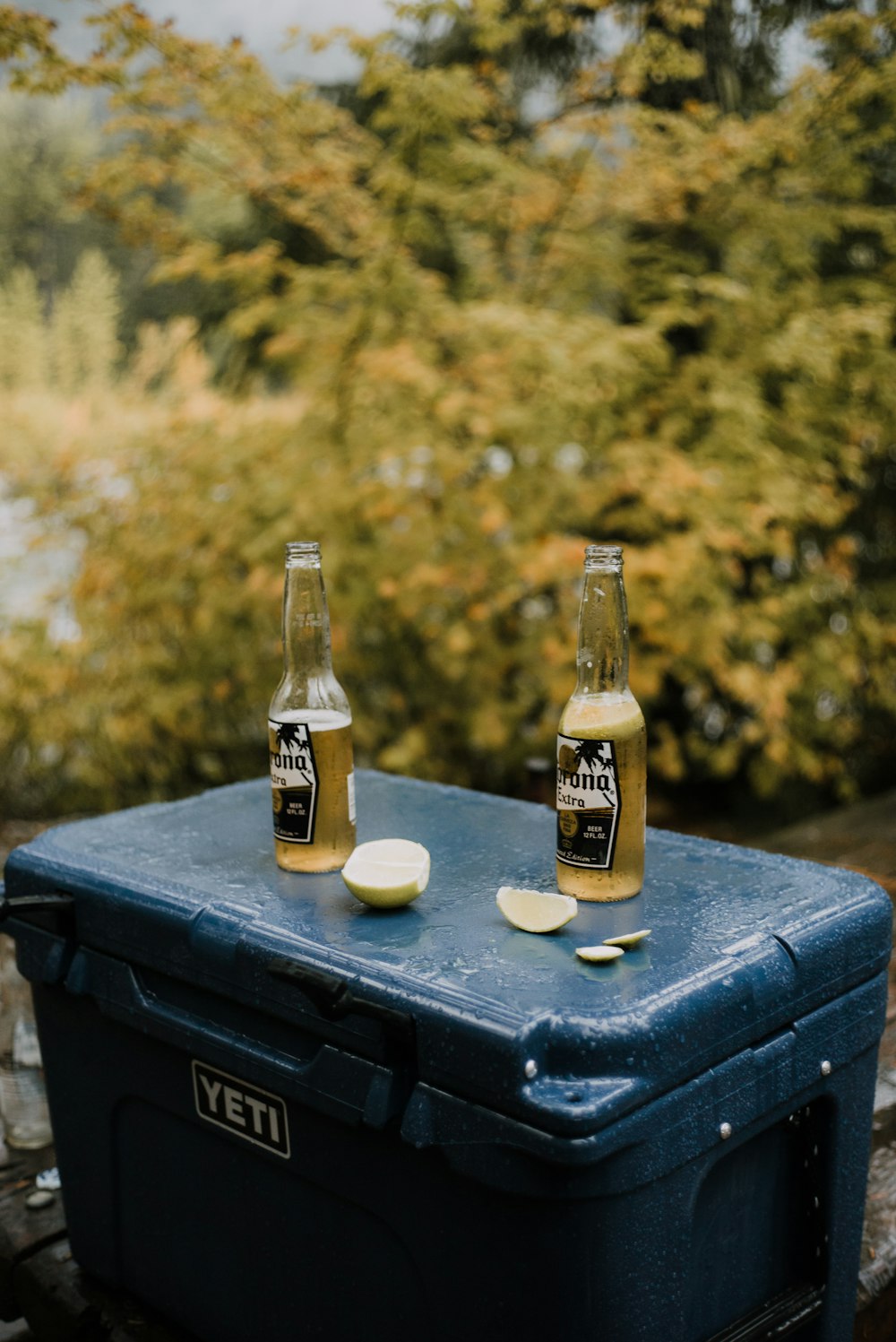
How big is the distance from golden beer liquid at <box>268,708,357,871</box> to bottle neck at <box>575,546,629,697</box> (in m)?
0.31

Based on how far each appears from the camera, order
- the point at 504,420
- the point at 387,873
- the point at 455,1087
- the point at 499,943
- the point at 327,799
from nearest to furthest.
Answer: the point at 455,1087, the point at 499,943, the point at 387,873, the point at 327,799, the point at 504,420

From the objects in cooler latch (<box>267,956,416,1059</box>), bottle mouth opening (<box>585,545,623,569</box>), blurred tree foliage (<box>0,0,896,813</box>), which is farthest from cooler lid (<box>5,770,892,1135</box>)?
blurred tree foliage (<box>0,0,896,813</box>)

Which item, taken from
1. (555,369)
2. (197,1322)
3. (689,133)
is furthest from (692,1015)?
(689,133)

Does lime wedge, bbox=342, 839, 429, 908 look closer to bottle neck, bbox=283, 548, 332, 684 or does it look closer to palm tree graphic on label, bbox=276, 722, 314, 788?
palm tree graphic on label, bbox=276, 722, 314, 788

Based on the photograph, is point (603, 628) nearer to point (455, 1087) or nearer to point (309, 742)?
point (309, 742)

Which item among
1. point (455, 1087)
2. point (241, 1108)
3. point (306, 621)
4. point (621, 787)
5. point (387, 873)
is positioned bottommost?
point (241, 1108)

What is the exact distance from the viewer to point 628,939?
3.80 ft

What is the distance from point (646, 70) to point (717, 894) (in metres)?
3.41

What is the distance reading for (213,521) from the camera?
3.74 m

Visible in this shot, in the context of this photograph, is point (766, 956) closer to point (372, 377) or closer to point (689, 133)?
point (372, 377)

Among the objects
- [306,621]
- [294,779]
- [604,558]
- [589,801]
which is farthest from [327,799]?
[604,558]

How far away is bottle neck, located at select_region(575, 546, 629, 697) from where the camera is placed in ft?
4.19

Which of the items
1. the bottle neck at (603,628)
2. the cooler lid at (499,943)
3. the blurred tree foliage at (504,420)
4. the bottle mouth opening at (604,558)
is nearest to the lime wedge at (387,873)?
the cooler lid at (499,943)

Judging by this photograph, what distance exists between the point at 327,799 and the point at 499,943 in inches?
12.7
